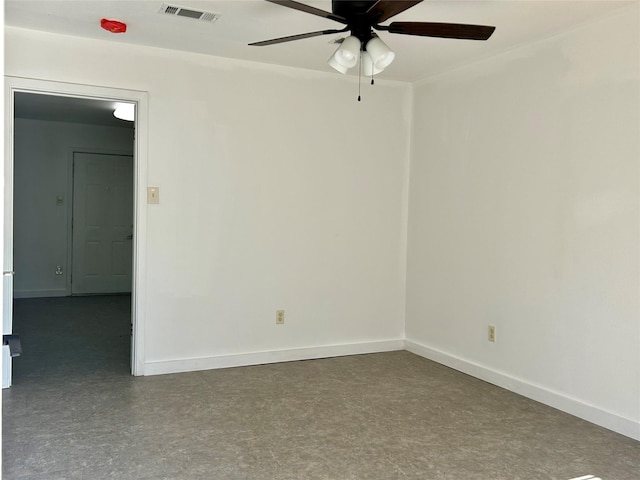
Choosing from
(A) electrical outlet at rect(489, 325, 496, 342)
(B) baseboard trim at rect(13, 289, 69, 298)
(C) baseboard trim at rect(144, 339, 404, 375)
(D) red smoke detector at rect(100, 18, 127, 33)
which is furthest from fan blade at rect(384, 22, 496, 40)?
(B) baseboard trim at rect(13, 289, 69, 298)

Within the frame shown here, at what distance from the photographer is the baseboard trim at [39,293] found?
709 cm

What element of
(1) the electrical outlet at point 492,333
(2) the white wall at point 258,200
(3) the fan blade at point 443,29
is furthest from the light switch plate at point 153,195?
(1) the electrical outlet at point 492,333

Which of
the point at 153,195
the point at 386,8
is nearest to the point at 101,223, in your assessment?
the point at 153,195

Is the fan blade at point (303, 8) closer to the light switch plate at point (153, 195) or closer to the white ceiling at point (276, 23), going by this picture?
the white ceiling at point (276, 23)

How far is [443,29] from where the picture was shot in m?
2.44

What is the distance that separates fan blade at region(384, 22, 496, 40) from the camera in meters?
2.40

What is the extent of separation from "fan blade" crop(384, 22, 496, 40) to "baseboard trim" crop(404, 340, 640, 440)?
2.20 metres

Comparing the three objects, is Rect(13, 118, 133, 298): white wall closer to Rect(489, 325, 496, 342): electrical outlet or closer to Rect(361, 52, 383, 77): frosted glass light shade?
Rect(361, 52, 383, 77): frosted glass light shade

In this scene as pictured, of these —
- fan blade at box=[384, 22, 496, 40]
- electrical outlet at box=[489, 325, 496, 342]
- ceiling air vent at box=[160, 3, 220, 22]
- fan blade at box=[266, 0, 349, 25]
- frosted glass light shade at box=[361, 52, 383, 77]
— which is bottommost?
electrical outlet at box=[489, 325, 496, 342]

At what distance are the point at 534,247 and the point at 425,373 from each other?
1262 millimetres

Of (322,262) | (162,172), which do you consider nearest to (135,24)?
(162,172)

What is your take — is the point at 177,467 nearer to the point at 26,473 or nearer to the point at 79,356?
the point at 26,473

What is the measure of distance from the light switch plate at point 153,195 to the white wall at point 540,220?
2167 mm

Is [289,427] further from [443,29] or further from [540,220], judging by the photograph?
[443,29]
